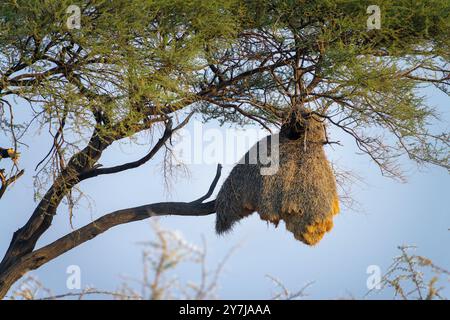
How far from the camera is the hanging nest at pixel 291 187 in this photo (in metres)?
9.06

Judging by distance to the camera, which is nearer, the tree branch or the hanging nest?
the hanging nest

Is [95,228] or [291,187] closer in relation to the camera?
[291,187]

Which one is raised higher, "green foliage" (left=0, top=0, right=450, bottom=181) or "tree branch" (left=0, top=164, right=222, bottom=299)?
"green foliage" (left=0, top=0, right=450, bottom=181)

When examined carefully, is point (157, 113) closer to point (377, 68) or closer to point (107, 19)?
point (107, 19)

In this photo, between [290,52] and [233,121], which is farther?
[233,121]

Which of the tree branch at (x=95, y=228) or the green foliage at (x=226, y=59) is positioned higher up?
the green foliage at (x=226, y=59)

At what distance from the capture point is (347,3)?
943 cm

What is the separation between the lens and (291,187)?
9.12 meters

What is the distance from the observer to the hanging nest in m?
9.06

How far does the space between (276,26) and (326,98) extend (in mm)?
1153

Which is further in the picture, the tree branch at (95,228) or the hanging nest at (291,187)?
the tree branch at (95,228)
